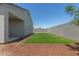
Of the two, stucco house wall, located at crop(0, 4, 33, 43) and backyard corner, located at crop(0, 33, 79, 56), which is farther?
stucco house wall, located at crop(0, 4, 33, 43)

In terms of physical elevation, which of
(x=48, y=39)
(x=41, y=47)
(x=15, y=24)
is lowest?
(x=41, y=47)

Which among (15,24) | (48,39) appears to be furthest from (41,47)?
(15,24)

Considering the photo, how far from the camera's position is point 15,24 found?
7781 mm

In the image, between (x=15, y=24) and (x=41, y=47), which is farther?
(x=15, y=24)

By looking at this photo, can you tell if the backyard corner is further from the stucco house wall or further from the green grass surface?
the stucco house wall

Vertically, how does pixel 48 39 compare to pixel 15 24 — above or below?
below

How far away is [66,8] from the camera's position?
7633 millimetres

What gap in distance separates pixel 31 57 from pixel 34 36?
0.58 m

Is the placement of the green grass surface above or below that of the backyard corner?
above

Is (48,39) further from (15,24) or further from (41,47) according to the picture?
(15,24)

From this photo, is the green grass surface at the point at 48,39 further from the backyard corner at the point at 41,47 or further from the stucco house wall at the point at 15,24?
the stucco house wall at the point at 15,24

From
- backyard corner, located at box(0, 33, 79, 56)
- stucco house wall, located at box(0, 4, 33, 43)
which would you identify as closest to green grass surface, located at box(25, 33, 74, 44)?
backyard corner, located at box(0, 33, 79, 56)

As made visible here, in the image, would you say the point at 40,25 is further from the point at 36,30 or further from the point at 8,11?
the point at 8,11

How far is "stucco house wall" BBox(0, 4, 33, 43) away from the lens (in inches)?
305
